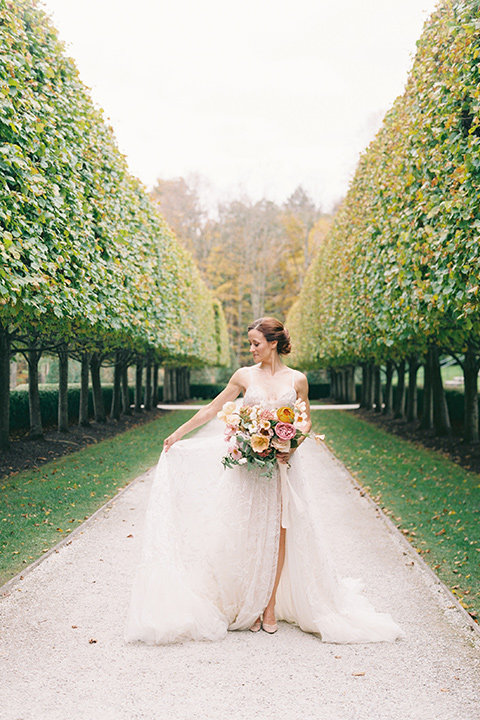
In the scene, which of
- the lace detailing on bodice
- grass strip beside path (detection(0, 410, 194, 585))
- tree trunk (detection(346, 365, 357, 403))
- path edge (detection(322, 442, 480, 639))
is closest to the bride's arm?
the lace detailing on bodice

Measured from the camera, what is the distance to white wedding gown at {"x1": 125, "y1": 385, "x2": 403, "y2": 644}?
14.2ft

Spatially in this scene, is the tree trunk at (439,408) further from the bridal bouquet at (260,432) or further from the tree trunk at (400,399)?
the bridal bouquet at (260,432)

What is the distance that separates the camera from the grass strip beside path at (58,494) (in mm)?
6559

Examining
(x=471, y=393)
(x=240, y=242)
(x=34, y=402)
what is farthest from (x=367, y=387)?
(x=240, y=242)

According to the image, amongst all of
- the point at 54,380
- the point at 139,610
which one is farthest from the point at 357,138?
the point at 139,610

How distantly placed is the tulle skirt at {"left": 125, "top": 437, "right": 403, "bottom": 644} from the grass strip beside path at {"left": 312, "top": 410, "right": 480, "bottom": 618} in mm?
1128

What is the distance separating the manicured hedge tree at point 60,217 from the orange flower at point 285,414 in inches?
149

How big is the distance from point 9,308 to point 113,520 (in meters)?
2.86

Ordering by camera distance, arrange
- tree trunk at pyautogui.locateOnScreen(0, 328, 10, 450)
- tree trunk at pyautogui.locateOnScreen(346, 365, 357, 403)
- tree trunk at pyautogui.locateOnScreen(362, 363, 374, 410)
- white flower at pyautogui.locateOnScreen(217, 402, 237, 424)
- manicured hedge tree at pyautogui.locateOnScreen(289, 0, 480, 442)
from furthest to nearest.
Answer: tree trunk at pyautogui.locateOnScreen(346, 365, 357, 403), tree trunk at pyautogui.locateOnScreen(362, 363, 374, 410), tree trunk at pyautogui.locateOnScreen(0, 328, 10, 450), manicured hedge tree at pyautogui.locateOnScreen(289, 0, 480, 442), white flower at pyautogui.locateOnScreen(217, 402, 237, 424)

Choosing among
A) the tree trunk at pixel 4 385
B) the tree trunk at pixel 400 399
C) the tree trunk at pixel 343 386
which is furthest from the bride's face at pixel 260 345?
the tree trunk at pixel 343 386

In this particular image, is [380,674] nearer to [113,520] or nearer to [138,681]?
Result: [138,681]

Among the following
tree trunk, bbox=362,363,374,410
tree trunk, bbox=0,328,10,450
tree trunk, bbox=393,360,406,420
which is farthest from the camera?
tree trunk, bbox=362,363,374,410

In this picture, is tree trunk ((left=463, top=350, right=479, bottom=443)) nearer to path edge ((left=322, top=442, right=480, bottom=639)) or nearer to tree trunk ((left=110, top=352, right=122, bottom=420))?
path edge ((left=322, top=442, right=480, bottom=639))

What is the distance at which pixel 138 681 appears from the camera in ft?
11.9
